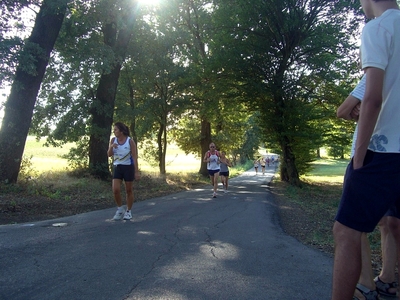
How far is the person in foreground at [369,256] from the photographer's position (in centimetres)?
222

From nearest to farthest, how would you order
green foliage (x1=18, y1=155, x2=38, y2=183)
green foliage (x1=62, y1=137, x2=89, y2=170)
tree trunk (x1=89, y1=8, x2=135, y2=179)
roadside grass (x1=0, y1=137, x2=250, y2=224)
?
roadside grass (x1=0, y1=137, x2=250, y2=224) < green foliage (x1=18, y1=155, x2=38, y2=183) < tree trunk (x1=89, y1=8, x2=135, y2=179) < green foliage (x1=62, y1=137, x2=89, y2=170)

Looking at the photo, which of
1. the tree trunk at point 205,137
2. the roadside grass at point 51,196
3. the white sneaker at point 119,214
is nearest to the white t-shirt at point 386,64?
the white sneaker at point 119,214

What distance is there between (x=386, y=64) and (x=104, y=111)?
47.0 ft

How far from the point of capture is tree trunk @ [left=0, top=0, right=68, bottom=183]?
1016 centimetres

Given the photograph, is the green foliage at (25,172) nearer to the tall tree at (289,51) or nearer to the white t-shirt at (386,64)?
the white t-shirt at (386,64)

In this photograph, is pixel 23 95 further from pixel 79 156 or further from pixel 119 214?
pixel 79 156

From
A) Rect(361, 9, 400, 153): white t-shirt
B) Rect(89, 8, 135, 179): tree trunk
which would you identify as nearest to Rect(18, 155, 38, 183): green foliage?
Rect(89, 8, 135, 179): tree trunk

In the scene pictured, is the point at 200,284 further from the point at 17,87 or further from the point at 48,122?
the point at 48,122

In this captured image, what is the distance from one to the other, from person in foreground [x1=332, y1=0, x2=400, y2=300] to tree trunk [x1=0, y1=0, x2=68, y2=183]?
396 inches

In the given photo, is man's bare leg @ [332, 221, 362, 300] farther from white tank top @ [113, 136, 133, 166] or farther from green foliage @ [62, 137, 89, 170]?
green foliage @ [62, 137, 89, 170]

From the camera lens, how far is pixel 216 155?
13180 mm

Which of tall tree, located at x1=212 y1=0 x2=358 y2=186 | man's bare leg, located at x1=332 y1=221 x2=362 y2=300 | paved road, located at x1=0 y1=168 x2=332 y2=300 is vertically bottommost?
paved road, located at x1=0 y1=168 x2=332 y2=300

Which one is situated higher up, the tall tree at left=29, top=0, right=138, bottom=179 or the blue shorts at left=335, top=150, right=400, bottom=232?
the tall tree at left=29, top=0, right=138, bottom=179

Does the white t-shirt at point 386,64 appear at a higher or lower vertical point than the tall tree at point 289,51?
lower
